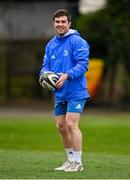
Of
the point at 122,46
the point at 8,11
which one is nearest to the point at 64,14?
the point at 122,46

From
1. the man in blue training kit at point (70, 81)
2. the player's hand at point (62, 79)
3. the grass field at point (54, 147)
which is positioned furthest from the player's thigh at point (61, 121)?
the grass field at point (54, 147)

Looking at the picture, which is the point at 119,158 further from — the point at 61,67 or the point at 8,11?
the point at 8,11

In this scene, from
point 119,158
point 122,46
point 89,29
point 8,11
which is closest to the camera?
point 119,158

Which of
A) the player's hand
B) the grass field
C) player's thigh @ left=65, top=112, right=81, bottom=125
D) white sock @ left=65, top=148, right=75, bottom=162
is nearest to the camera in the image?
the grass field

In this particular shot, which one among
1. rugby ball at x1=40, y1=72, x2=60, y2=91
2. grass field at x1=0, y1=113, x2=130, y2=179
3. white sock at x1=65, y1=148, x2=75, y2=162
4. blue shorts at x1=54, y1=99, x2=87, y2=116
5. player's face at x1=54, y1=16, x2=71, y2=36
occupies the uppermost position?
player's face at x1=54, y1=16, x2=71, y2=36

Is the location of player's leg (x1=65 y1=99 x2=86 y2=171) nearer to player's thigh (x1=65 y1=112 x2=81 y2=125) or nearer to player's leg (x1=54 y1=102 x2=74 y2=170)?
player's thigh (x1=65 y1=112 x2=81 y2=125)

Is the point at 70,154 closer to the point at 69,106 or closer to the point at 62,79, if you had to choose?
the point at 69,106

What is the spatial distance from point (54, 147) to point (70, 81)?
323 inches

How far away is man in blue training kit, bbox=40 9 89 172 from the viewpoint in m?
11.3

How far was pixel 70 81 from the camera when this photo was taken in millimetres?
11398

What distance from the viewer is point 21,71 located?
119 ft

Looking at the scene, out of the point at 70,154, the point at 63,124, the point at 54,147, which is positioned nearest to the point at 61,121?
the point at 63,124

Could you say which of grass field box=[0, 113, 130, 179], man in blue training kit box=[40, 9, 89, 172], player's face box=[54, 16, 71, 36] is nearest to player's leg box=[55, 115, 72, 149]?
man in blue training kit box=[40, 9, 89, 172]

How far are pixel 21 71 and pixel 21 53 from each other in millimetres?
806
